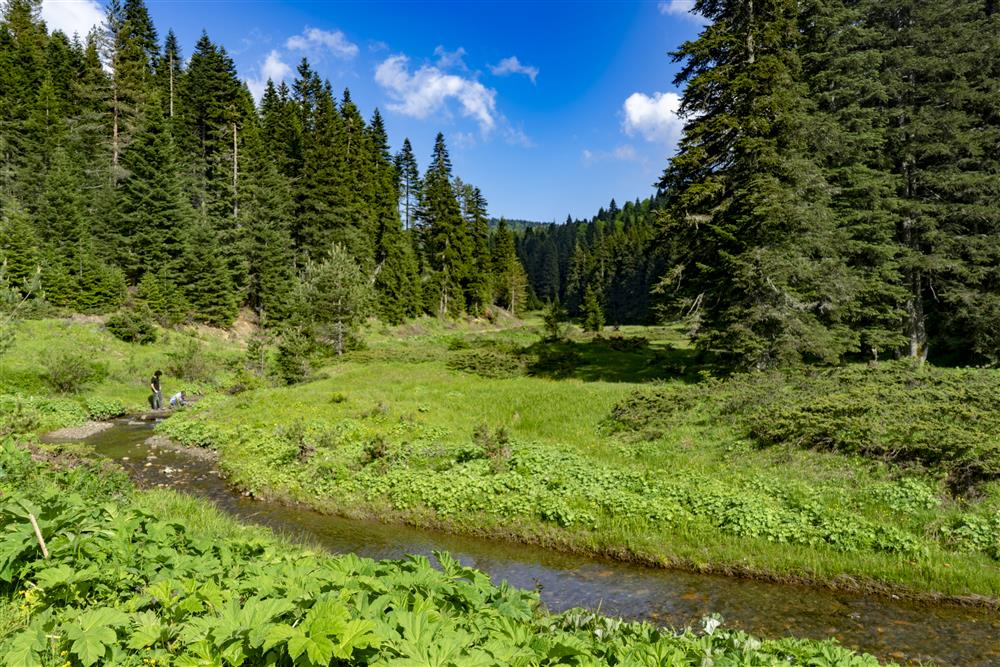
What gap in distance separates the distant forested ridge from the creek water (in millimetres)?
11902

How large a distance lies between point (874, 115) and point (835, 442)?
61.8 feet

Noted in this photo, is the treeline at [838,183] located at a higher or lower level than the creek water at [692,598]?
higher

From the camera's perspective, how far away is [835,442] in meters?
12.9

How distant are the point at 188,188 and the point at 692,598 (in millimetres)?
51265

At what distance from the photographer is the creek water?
774cm

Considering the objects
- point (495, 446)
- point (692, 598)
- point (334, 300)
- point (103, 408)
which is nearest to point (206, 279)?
point (334, 300)

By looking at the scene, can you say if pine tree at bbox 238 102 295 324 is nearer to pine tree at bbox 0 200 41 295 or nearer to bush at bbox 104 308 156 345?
bush at bbox 104 308 156 345

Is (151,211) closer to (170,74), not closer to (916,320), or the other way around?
(170,74)

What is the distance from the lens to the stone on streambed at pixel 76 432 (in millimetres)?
20078

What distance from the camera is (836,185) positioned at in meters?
23.8

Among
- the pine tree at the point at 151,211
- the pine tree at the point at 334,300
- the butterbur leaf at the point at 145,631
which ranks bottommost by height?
the butterbur leaf at the point at 145,631

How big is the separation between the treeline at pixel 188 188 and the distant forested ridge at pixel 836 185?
23.6 meters

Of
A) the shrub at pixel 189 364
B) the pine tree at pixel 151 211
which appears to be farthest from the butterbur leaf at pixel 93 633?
the pine tree at pixel 151 211

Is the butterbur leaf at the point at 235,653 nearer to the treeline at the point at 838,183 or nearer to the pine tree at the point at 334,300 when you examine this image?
the treeline at the point at 838,183
